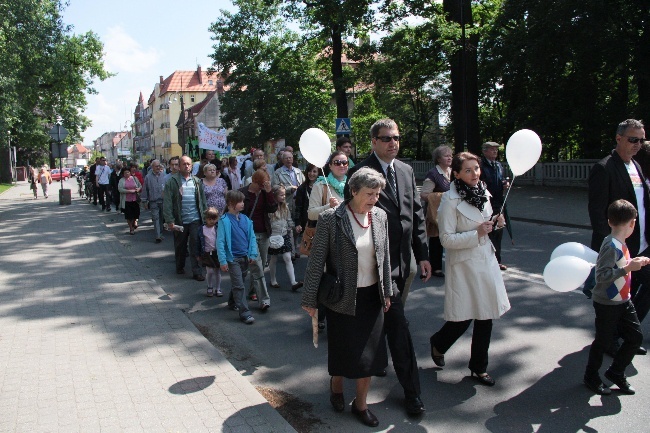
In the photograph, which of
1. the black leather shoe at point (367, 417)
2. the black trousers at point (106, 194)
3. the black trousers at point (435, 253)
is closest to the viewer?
the black leather shoe at point (367, 417)

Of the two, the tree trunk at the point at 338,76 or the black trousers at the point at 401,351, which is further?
the tree trunk at the point at 338,76

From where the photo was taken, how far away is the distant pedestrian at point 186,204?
9156mm

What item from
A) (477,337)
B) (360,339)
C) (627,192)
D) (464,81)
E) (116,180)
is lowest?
(477,337)

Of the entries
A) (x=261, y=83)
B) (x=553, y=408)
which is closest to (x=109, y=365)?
(x=553, y=408)

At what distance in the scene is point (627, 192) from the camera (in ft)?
16.4

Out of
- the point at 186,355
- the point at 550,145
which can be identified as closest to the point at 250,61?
the point at 550,145

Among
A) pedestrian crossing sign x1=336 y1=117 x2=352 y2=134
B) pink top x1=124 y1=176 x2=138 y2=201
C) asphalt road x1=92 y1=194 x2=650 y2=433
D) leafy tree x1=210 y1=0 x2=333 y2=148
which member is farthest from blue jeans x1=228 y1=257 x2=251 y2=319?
leafy tree x1=210 y1=0 x2=333 y2=148

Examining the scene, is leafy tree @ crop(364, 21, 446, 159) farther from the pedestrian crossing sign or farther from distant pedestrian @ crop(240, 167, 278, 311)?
distant pedestrian @ crop(240, 167, 278, 311)

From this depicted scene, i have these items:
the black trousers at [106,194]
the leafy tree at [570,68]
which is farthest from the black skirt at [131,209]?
the leafy tree at [570,68]

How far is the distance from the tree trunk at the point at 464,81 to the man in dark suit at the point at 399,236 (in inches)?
669

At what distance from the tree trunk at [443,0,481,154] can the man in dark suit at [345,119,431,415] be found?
17.0 meters

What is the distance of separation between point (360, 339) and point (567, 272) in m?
1.45

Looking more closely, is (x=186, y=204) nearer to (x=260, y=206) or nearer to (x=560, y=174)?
(x=260, y=206)

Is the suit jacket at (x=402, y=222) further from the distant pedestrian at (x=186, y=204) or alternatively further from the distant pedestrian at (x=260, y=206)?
the distant pedestrian at (x=186, y=204)
